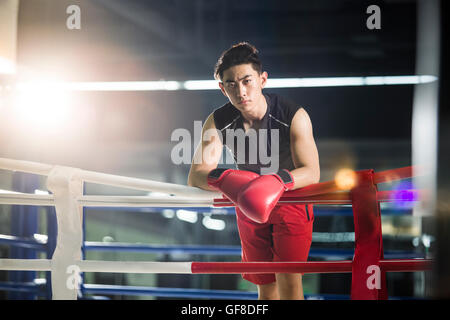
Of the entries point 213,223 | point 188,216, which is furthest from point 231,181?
point 188,216

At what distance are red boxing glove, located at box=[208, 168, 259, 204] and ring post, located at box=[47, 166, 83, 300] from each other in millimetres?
465

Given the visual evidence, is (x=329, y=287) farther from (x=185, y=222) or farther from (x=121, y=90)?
(x=121, y=90)

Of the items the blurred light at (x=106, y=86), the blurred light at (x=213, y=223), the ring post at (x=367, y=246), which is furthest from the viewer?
the blurred light at (x=213, y=223)

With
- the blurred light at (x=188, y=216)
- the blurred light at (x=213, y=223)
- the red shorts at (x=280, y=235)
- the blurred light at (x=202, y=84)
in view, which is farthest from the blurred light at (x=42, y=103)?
the blurred light at (x=213, y=223)

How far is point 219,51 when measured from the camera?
1.46 m

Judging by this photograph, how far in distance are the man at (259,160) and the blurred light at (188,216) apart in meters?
2.19

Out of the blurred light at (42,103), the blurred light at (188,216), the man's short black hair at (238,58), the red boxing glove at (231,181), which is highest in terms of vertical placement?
the man's short black hair at (238,58)

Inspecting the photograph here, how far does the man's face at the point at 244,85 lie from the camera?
1394 millimetres

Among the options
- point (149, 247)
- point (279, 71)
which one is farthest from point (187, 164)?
point (149, 247)

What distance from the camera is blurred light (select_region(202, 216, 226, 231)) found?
12.0ft

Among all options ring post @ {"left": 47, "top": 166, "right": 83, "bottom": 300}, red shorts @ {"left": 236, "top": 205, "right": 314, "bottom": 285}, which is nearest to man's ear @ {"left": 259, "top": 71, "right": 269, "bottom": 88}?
red shorts @ {"left": 236, "top": 205, "right": 314, "bottom": 285}

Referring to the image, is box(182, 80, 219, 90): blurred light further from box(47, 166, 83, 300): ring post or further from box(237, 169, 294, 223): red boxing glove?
box(47, 166, 83, 300): ring post

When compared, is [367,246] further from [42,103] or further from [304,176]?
[42,103]

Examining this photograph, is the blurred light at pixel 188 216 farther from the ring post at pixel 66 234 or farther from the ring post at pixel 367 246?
the ring post at pixel 367 246
